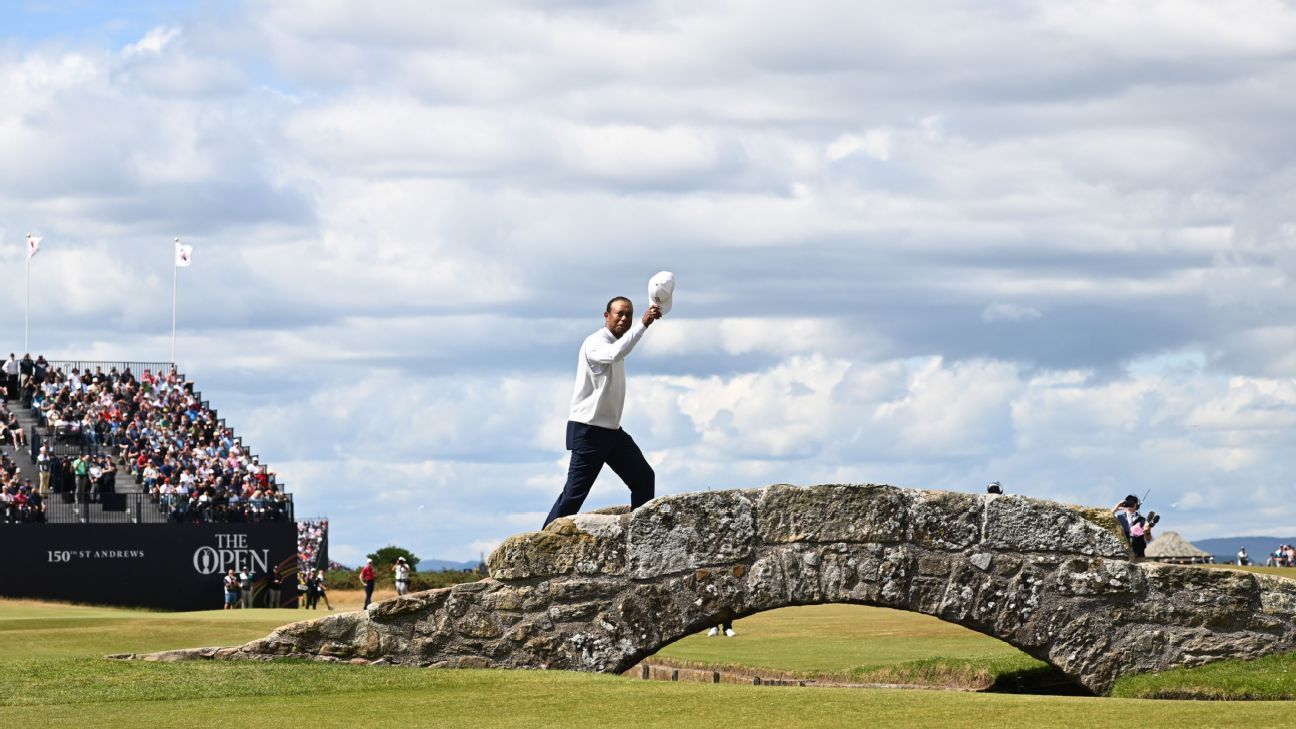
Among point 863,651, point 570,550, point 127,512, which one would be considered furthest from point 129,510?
point 570,550

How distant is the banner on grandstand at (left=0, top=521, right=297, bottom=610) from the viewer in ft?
147

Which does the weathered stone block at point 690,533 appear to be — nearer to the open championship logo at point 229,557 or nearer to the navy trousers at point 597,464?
the navy trousers at point 597,464

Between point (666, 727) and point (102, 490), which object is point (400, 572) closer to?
point (102, 490)

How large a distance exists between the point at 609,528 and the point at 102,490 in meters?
35.4

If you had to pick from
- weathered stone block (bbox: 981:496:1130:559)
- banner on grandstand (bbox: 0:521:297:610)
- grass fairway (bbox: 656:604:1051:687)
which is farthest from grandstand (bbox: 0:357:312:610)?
weathered stone block (bbox: 981:496:1130:559)

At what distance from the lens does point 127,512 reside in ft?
153

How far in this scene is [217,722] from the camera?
36.3 feet

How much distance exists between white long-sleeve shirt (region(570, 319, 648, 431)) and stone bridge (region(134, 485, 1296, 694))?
84cm

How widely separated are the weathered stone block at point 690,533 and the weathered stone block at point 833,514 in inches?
6.6

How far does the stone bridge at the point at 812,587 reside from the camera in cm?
1417

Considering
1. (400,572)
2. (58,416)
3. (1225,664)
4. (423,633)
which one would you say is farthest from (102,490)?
(1225,664)

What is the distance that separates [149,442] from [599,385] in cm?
3889

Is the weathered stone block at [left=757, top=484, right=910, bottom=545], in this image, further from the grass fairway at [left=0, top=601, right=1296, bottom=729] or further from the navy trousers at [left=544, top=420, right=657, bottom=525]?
the grass fairway at [left=0, top=601, right=1296, bottom=729]

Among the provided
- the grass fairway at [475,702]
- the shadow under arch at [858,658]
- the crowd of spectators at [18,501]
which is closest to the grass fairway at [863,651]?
the shadow under arch at [858,658]
